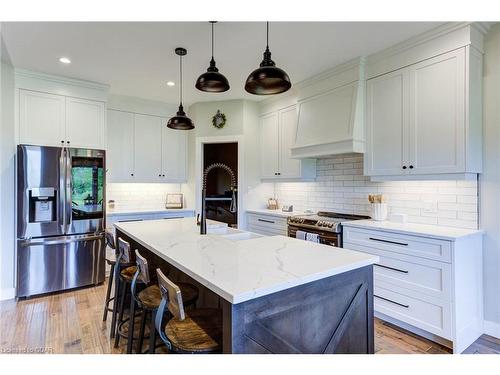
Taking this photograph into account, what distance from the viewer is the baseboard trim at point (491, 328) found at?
2471mm

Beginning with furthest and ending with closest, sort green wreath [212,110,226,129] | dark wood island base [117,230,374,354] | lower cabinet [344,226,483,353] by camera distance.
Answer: green wreath [212,110,226,129], lower cabinet [344,226,483,353], dark wood island base [117,230,374,354]

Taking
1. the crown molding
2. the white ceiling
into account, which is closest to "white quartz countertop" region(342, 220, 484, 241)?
the white ceiling

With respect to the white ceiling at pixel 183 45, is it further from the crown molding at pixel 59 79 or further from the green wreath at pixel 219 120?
the green wreath at pixel 219 120

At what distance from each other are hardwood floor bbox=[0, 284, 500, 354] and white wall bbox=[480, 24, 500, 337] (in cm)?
32

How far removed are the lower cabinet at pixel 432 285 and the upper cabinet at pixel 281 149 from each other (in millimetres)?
1633

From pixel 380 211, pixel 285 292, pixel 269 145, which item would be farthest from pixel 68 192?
pixel 380 211

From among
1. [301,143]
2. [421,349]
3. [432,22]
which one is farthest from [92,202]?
[432,22]

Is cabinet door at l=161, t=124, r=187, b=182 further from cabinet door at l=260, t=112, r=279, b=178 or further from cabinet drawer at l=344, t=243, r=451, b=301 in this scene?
cabinet drawer at l=344, t=243, r=451, b=301

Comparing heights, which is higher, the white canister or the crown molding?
the crown molding

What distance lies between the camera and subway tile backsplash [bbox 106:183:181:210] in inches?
187

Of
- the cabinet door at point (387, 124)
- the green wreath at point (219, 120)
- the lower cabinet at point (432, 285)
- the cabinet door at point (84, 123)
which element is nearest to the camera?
the lower cabinet at point (432, 285)

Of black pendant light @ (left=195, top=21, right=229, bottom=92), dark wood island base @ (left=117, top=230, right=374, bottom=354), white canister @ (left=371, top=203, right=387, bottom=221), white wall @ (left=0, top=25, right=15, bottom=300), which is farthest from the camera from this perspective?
white wall @ (left=0, top=25, right=15, bottom=300)

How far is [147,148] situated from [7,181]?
1.90m

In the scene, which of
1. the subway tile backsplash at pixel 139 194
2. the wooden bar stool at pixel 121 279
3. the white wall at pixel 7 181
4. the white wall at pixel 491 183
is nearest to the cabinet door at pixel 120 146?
the subway tile backsplash at pixel 139 194
